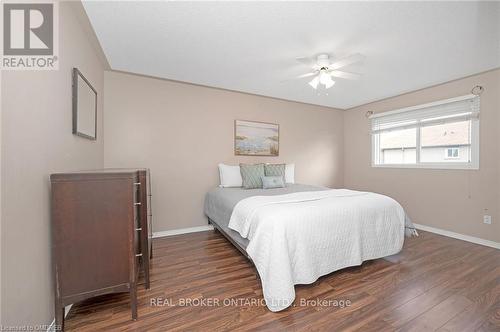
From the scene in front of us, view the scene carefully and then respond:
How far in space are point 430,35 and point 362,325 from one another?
261cm

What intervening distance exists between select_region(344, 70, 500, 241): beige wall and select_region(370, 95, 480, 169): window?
0.10 metres

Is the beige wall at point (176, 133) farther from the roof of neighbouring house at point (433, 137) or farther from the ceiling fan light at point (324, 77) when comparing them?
the roof of neighbouring house at point (433, 137)

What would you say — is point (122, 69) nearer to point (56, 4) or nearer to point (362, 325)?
point (56, 4)

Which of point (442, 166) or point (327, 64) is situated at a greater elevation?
point (327, 64)

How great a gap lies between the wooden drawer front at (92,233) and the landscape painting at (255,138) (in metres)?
2.44

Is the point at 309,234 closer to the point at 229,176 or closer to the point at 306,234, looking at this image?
the point at 306,234

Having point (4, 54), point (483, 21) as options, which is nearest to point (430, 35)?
point (483, 21)

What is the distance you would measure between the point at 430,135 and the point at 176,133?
13.5 ft

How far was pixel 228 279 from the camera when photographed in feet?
6.59

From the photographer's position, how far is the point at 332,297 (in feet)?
5.69

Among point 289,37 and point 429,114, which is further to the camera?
point 429,114

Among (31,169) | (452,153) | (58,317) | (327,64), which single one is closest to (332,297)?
(58,317)

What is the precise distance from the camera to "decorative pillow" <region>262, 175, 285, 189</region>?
10.7 feet

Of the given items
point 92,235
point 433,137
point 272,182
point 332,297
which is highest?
point 433,137
